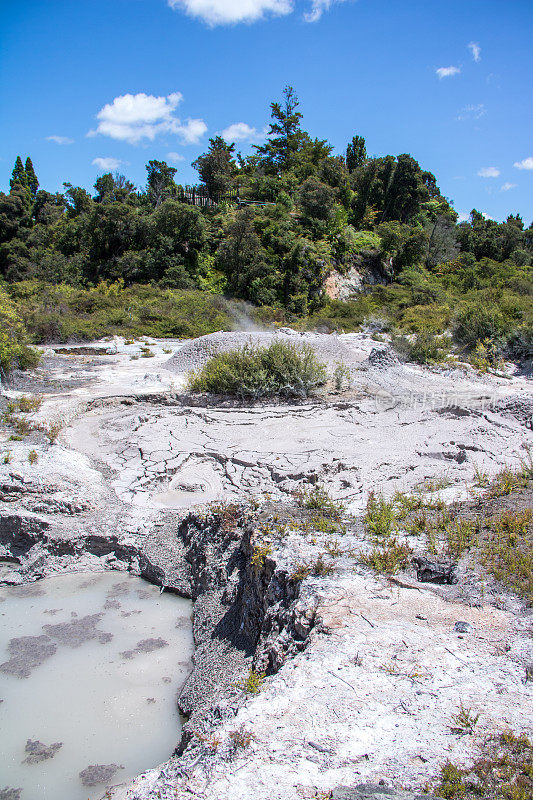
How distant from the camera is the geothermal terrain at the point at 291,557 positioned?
2291 mm

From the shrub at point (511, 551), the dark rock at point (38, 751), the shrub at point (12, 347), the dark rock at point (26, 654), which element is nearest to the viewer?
the dark rock at point (38, 751)

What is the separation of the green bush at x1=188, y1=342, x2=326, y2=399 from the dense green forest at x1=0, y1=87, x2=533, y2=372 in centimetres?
409

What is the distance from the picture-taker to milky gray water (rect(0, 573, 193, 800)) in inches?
122

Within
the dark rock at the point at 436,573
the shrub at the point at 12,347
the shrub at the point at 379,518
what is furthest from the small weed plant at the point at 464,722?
the shrub at the point at 12,347

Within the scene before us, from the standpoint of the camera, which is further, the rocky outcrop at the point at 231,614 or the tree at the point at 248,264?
the tree at the point at 248,264

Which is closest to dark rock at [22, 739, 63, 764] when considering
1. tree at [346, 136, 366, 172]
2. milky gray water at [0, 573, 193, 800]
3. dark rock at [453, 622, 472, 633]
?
milky gray water at [0, 573, 193, 800]

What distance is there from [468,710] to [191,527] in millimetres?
3185

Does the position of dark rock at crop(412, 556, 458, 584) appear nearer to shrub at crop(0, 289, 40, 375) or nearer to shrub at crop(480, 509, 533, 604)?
shrub at crop(480, 509, 533, 604)

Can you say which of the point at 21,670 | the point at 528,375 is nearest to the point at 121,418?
the point at 21,670

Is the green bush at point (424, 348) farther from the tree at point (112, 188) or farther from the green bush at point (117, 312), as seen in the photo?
the tree at point (112, 188)

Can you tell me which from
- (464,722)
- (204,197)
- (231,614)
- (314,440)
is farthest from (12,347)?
(204,197)

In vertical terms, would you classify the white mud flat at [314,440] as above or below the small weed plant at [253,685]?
above

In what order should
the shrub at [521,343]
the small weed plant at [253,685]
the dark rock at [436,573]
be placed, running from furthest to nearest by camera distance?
the shrub at [521,343] < the dark rock at [436,573] < the small weed plant at [253,685]

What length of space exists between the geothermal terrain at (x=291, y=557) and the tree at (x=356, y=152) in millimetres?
33818
